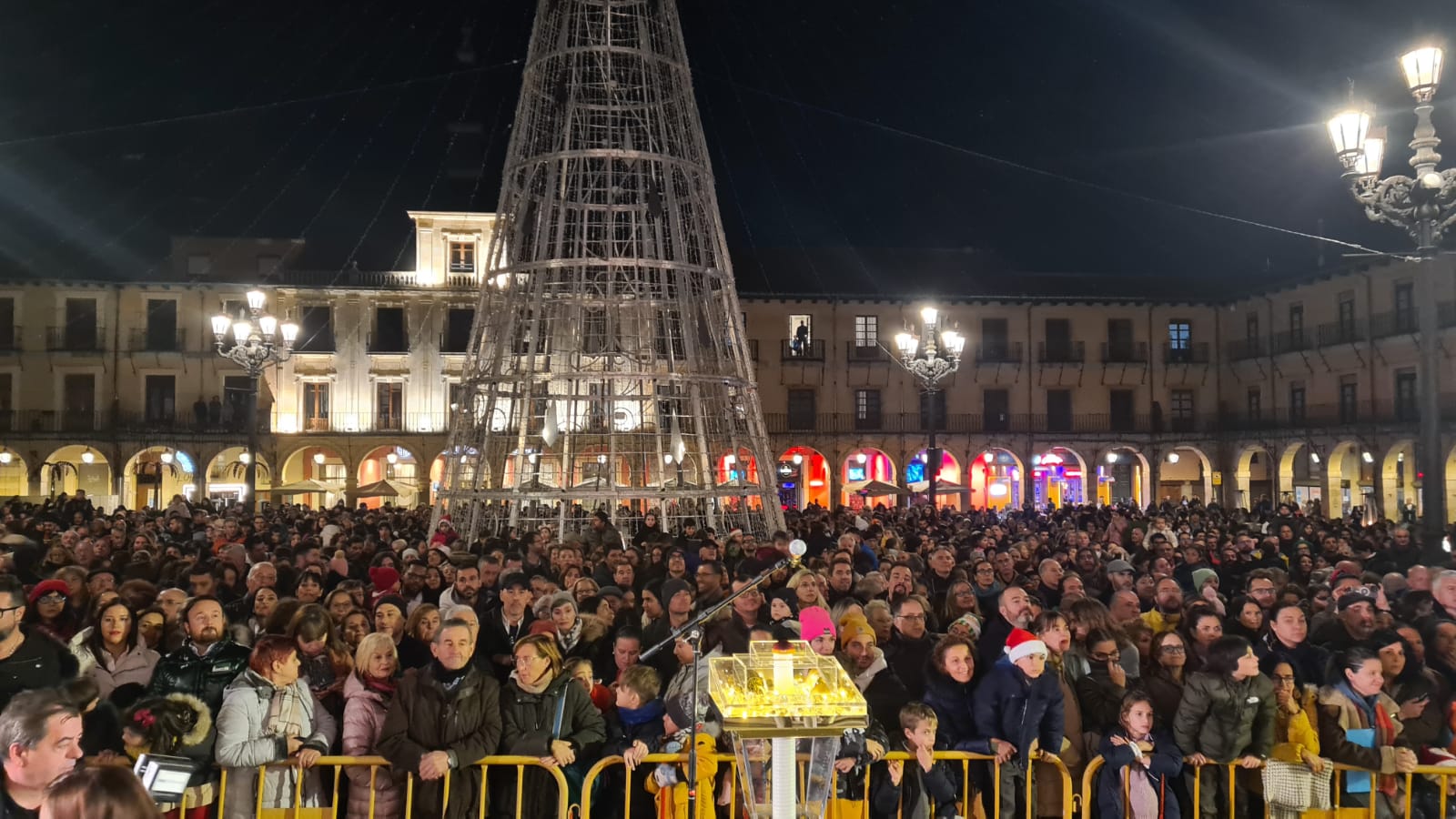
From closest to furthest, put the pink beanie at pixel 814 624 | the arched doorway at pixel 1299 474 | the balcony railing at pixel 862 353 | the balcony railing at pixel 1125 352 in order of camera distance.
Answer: the pink beanie at pixel 814 624 → the arched doorway at pixel 1299 474 → the balcony railing at pixel 862 353 → the balcony railing at pixel 1125 352

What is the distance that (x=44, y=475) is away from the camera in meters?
39.3

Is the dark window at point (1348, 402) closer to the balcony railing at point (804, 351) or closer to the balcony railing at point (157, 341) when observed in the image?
the balcony railing at point (804, 351)

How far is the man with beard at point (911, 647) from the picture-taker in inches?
263

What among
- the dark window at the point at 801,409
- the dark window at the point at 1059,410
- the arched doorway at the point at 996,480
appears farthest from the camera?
the arched doorway at the point at 996,480

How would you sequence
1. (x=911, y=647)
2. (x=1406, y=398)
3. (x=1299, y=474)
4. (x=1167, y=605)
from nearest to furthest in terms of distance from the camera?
1. (x=911, y=647)
2. (x=1167, y=605)
3. (x=1406, y=398)
4. (x=1299, y=474)

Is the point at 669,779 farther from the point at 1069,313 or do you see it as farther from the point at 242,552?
the point at 1069,313

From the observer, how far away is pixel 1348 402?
37938 mm

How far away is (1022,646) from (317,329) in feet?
130

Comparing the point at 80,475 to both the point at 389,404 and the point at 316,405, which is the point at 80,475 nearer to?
the point at 316,405

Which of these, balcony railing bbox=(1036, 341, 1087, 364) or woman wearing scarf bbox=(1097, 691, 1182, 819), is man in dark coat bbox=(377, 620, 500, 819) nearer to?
woman wearing scarf bbox=(1097, 691, 1182, 819)

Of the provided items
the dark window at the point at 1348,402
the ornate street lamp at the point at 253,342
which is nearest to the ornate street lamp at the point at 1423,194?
the ornate street lamp at the point at 253,342

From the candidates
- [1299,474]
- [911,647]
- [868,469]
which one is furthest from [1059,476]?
[911,647]

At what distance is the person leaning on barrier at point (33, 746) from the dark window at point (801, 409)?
131 ft

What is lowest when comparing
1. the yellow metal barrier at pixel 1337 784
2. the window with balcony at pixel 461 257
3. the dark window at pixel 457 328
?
the yellow metal barrier at pixel 1337 784
